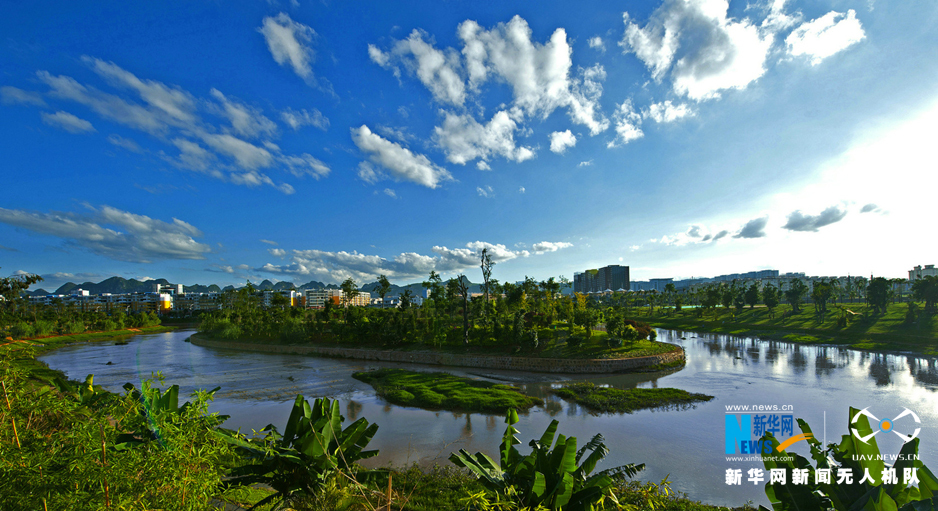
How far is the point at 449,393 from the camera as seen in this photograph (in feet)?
52.4

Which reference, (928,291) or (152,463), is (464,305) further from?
(928,291)

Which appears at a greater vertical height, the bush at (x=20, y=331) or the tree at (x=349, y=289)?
the tree at (x=349, y=289)


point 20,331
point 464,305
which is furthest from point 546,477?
point 20,331

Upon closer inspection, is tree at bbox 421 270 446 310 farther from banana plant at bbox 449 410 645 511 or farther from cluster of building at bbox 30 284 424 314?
banana plant at bbox 449 410 645 511

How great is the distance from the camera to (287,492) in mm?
3572

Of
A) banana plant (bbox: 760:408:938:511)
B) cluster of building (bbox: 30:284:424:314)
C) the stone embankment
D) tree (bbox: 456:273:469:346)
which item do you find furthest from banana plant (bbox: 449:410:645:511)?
cluster of building (bbox: 30:284:424:314)

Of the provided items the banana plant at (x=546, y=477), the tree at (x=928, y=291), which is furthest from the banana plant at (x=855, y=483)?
the tree at (x=928, y=291)

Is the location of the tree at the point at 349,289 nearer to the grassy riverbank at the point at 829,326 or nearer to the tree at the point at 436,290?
the tree at the point at 436,290

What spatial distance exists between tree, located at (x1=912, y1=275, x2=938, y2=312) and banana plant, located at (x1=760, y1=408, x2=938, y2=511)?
1936 inches

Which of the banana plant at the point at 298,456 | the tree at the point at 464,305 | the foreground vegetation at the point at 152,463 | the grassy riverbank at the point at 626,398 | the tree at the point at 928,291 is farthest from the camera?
the tree at the point at 928,291

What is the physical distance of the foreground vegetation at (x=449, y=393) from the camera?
47.3ft

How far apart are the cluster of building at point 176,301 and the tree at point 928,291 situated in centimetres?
4902

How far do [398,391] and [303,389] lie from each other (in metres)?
5.45

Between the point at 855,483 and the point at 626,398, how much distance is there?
1359 centimetres
